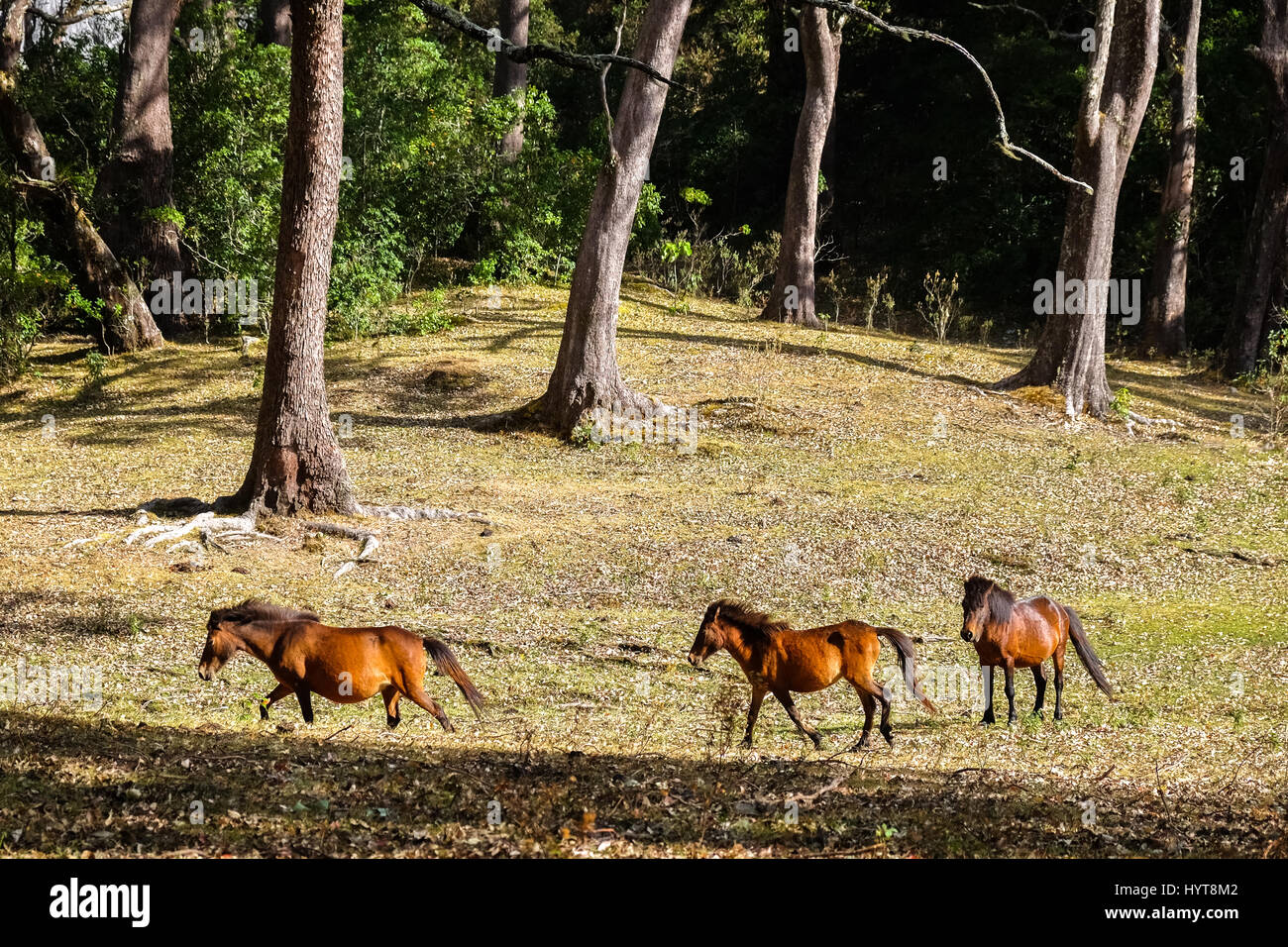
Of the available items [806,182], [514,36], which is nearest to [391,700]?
[806,182]

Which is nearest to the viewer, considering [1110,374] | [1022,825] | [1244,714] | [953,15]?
[1022,825]

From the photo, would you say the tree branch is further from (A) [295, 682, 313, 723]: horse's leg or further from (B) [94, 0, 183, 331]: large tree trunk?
(B) [94, 0, 183, 331]: large tree trunk

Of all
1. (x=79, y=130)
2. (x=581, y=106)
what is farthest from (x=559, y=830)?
(x=581, y=106)

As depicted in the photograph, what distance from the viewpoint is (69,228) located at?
21.6 meters

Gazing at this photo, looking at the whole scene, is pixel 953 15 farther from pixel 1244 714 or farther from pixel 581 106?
pixel 1244 714

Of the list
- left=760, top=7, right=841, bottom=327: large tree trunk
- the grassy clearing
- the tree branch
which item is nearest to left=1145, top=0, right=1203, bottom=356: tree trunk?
the grassy clearing

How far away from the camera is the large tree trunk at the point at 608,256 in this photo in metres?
17.5

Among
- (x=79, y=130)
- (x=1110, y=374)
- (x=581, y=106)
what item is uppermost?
(x=581, y=106)

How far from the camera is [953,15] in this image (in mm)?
34750

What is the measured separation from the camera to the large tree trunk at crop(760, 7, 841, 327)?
24.6 metres

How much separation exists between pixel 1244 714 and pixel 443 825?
6.24 metres

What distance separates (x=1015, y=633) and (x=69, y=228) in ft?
61.6

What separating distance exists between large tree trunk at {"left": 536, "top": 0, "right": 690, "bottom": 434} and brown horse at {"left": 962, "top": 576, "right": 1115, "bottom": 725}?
989 centimetres

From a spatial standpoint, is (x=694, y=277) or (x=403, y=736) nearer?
(x=403, y=736)
